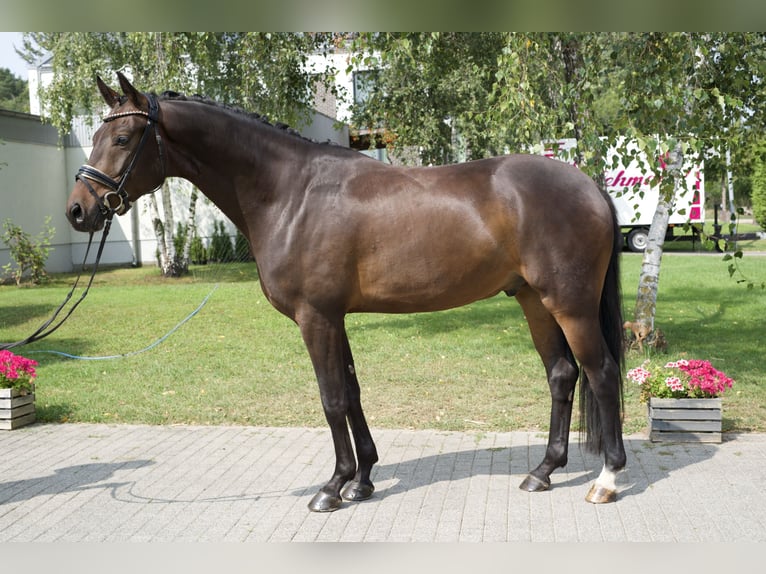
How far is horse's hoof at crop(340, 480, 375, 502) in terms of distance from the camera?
4379 mm

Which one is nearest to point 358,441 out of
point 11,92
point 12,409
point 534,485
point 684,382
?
point 534,485

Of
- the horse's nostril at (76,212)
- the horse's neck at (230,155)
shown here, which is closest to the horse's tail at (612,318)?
the horse's neck at (230,155)

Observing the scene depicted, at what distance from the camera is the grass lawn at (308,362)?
6.61 metres

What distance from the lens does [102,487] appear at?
15.4 feet

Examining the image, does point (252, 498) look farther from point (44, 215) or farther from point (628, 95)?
point (44, 215)

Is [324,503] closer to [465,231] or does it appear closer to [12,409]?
[465,231]

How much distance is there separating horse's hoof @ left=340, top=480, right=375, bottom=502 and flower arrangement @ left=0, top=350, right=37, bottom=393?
343 centimetres

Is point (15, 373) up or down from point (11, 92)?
down

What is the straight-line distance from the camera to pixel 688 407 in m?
5.49

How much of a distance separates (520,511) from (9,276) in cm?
1779

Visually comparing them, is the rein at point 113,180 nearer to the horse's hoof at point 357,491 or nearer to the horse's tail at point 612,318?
the horse's hoof at point 357,491

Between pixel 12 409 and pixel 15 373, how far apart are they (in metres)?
0.30

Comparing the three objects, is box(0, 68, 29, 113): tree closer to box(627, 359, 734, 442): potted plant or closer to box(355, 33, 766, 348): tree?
box(355, 33, 766, 348): tree

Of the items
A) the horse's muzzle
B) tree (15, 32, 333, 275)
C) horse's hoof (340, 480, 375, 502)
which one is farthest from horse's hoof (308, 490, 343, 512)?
tree (15, 32, 333, 275)
